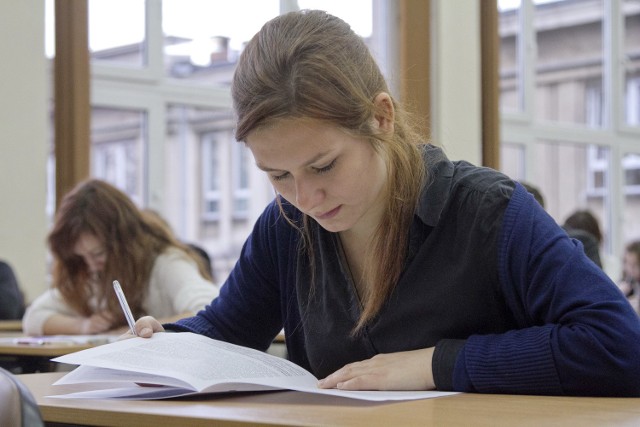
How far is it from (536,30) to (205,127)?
3.81m

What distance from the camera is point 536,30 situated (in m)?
7.32

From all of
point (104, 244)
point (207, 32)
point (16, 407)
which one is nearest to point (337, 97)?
point (16, 407)

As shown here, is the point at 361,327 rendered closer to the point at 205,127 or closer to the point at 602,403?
the point at 602,403

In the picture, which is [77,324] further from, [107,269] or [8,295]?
[8,295]

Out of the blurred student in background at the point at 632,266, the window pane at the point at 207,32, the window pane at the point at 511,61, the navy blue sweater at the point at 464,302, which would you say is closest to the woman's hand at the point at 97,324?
the navy blue sweater at the point at 464,302

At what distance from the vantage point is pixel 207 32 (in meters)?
5.96

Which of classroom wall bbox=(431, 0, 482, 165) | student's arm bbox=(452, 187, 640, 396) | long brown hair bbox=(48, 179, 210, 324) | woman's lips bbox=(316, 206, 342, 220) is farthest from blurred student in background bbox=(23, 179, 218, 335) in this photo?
classroom wall bbox=(431, 0, 482, 165)

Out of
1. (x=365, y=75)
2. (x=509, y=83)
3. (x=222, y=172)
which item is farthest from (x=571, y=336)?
(x=222, y=172)

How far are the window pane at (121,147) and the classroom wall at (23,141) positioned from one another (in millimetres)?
296

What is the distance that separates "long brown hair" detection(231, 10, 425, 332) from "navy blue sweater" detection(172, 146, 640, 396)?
0.09ft

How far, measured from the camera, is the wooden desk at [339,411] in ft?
3.42

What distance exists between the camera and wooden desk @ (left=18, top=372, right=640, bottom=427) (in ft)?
3.42

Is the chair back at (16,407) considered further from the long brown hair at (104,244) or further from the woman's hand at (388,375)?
the long brown hair at (104,244)

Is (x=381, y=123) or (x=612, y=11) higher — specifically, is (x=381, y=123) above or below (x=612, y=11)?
below
